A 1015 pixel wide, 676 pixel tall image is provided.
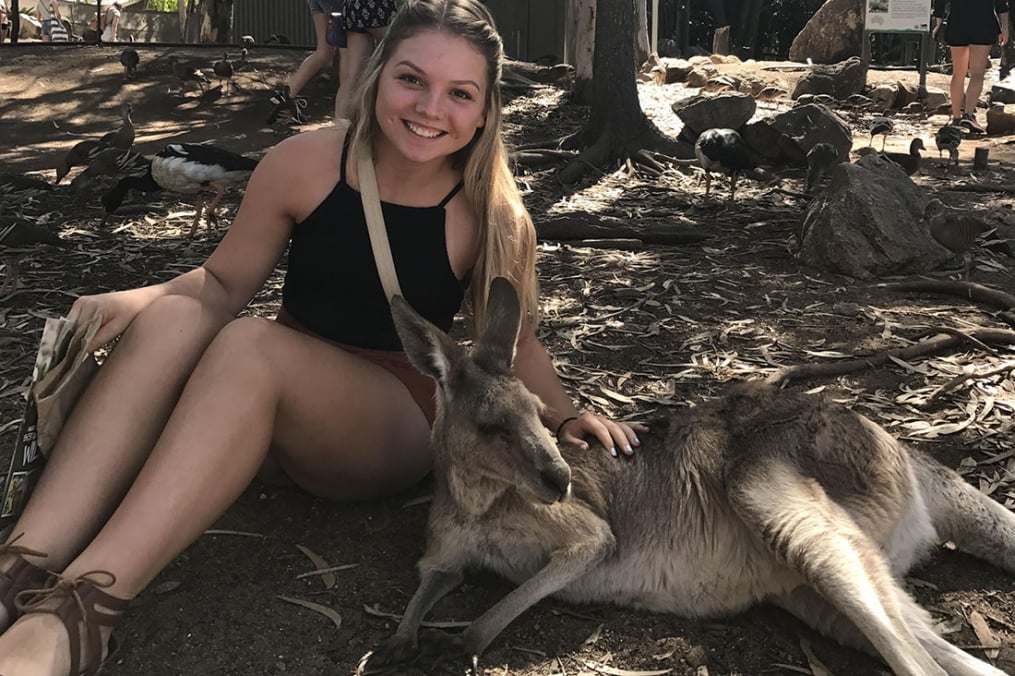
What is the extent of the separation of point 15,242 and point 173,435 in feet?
9.59

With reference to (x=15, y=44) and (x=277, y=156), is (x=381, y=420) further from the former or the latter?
(x=15, y=44)

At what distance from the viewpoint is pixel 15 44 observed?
1141 cm

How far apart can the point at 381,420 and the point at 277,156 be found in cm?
71

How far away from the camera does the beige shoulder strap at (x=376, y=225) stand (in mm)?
2244

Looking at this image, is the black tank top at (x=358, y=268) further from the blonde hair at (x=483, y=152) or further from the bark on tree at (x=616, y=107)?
the bark on tree at (x=616, y=107)

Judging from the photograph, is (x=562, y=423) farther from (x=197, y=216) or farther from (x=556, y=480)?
(x=197, y=216)

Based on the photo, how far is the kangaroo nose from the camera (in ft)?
6.37

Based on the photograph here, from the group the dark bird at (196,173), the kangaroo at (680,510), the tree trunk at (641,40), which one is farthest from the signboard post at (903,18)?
the kangaroo at (680,510)

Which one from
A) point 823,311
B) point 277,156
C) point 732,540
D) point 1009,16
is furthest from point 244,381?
point 1009,16

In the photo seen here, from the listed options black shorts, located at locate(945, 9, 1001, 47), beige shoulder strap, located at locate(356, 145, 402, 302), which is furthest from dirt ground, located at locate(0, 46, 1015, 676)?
black shorts, located at locate(945, 9, 1001, 47)

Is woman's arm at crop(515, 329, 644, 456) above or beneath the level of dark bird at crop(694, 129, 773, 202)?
beneath

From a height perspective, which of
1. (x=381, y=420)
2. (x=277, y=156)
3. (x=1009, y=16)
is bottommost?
(x=381, y=420)

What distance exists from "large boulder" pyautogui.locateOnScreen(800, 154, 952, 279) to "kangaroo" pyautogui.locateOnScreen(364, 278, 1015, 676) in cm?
219

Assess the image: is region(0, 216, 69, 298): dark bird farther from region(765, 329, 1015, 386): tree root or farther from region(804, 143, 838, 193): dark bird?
region(804, 143, 838, 193): dark bird
